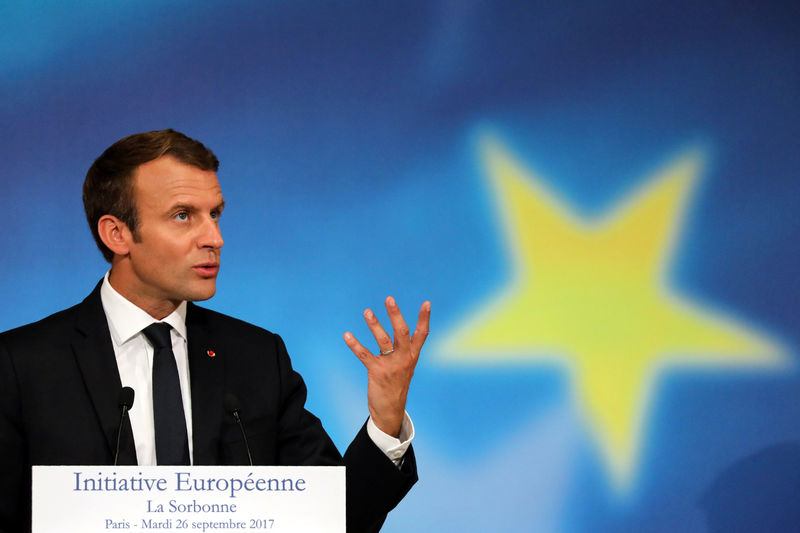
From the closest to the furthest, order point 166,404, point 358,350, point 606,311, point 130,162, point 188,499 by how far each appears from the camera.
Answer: point 188,499, point 358,350, point 166,404, point 130,162, point 606,311

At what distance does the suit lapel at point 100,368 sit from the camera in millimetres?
2188

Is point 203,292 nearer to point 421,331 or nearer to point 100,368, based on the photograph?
point 100,368

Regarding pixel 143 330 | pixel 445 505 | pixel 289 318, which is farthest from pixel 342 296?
pixel 143 330

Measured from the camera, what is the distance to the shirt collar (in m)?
2.31

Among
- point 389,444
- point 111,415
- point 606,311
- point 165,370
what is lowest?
point 389,444

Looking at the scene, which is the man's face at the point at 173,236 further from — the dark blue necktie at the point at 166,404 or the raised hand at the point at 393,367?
the raised hand at the point at 393,367

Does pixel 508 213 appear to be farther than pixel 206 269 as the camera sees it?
Yes

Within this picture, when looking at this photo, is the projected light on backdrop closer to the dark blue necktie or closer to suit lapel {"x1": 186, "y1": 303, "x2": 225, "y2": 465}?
suit lapel {"x1": 186, "y1": 303, "x2": 225, "y2": 465}

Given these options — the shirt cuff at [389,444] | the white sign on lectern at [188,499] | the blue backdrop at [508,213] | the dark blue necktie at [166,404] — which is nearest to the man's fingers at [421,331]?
the shirt cuff at [389,444]

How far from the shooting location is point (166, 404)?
7.36 ft

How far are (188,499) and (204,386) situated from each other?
0.62m

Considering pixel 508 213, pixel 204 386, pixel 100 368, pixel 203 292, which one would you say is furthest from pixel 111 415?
pixel 508 213

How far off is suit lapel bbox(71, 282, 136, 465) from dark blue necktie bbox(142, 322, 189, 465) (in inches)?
2.7

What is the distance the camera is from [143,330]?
232cm
